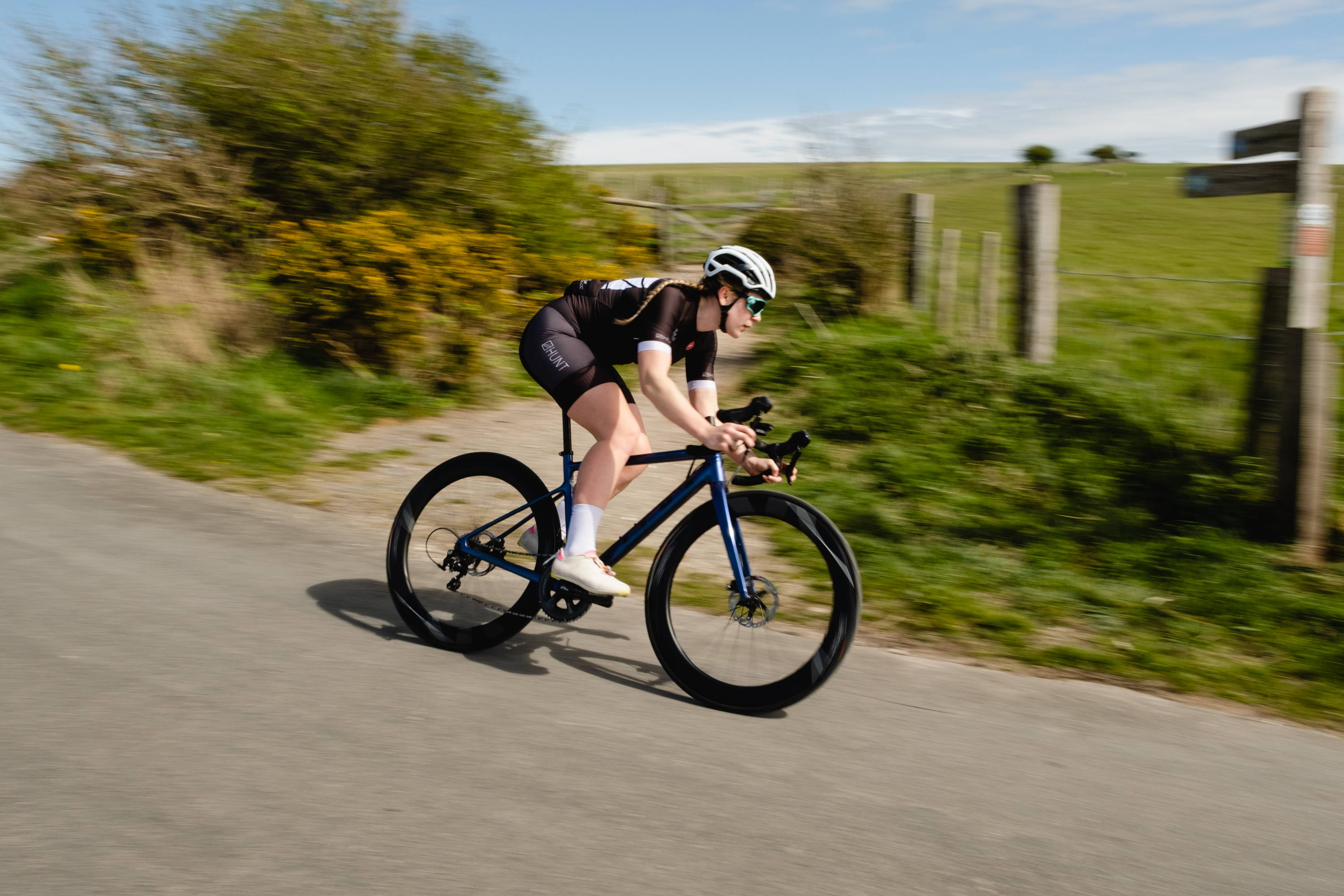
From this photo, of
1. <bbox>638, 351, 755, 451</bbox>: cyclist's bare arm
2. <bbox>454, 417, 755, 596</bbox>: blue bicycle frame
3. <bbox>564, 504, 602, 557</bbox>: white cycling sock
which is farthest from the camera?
<bbox>564, 504, 602, 557</bbox>: white cycling sock

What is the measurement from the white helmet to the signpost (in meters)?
3.78

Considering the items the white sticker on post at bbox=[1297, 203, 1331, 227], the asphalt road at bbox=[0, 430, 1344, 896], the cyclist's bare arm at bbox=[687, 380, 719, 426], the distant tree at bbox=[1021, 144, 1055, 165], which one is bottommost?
the asphalt road at bbox=[0, 430, 1344, 896]

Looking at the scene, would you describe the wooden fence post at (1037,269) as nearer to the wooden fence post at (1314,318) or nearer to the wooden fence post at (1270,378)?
the wooden fence post at (1270,378)

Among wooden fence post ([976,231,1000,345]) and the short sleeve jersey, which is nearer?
the short sleeve jersey

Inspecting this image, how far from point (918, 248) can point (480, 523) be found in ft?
28.0

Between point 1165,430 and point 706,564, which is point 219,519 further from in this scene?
point 1165,430

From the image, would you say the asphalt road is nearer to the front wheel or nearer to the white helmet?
the front wheel

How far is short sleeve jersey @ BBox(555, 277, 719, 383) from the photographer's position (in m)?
3.88

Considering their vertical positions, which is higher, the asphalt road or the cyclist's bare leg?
the cyclist's bare leg

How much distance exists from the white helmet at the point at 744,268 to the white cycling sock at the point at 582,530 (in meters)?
1.02

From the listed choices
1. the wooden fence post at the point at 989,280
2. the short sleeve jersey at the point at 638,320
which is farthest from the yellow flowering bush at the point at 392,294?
the short sleeve jersey at the point at 638,320

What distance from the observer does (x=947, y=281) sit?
1138 centimetres

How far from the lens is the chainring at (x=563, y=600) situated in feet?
13.6

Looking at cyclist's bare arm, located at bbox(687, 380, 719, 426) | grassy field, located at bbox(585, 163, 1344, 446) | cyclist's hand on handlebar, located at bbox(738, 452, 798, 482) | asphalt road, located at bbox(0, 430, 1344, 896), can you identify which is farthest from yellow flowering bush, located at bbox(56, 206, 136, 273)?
cyclist's hand on handlebar, located at bbox(738, 452, 798, 482)
